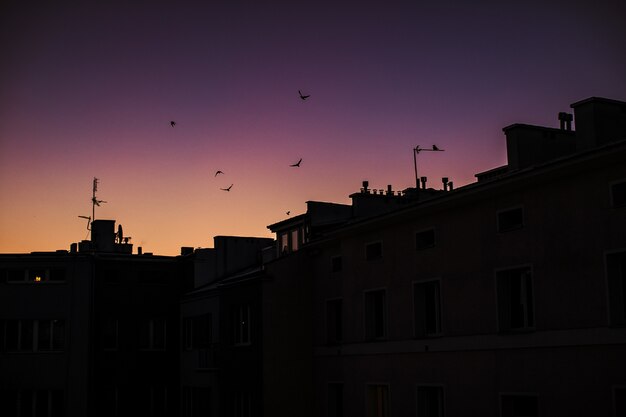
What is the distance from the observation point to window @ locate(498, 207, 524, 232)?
78.4 feet

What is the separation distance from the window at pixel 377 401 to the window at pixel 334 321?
3920mm

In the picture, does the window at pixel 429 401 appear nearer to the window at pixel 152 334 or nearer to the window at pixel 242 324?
the window at pixel 242 324

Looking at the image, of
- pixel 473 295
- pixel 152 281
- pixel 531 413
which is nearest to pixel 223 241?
pixel 152 281

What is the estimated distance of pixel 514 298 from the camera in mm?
24266

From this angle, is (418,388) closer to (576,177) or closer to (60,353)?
Answer: (576,177)

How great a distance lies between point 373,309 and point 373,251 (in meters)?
2.24

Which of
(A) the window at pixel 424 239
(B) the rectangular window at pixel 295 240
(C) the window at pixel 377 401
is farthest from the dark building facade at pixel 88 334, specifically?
(A) the window at pixel 424 239

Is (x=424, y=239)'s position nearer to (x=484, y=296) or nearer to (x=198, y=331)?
(x=484, y=296)

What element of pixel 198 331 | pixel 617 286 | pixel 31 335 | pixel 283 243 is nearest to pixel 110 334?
pixel 31 335

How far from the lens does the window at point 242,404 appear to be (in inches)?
1430

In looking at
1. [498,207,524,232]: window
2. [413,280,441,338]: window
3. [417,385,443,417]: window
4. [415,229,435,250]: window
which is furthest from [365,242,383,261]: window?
[498,207,524,232]: window

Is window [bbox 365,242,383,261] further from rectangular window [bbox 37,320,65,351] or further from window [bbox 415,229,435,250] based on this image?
rectangular window [bbox 37,320,65,351]

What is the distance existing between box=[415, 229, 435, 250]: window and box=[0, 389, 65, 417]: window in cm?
2419

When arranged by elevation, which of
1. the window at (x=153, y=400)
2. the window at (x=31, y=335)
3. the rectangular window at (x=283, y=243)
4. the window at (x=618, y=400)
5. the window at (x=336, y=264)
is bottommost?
the window at (x=153, y=400)
